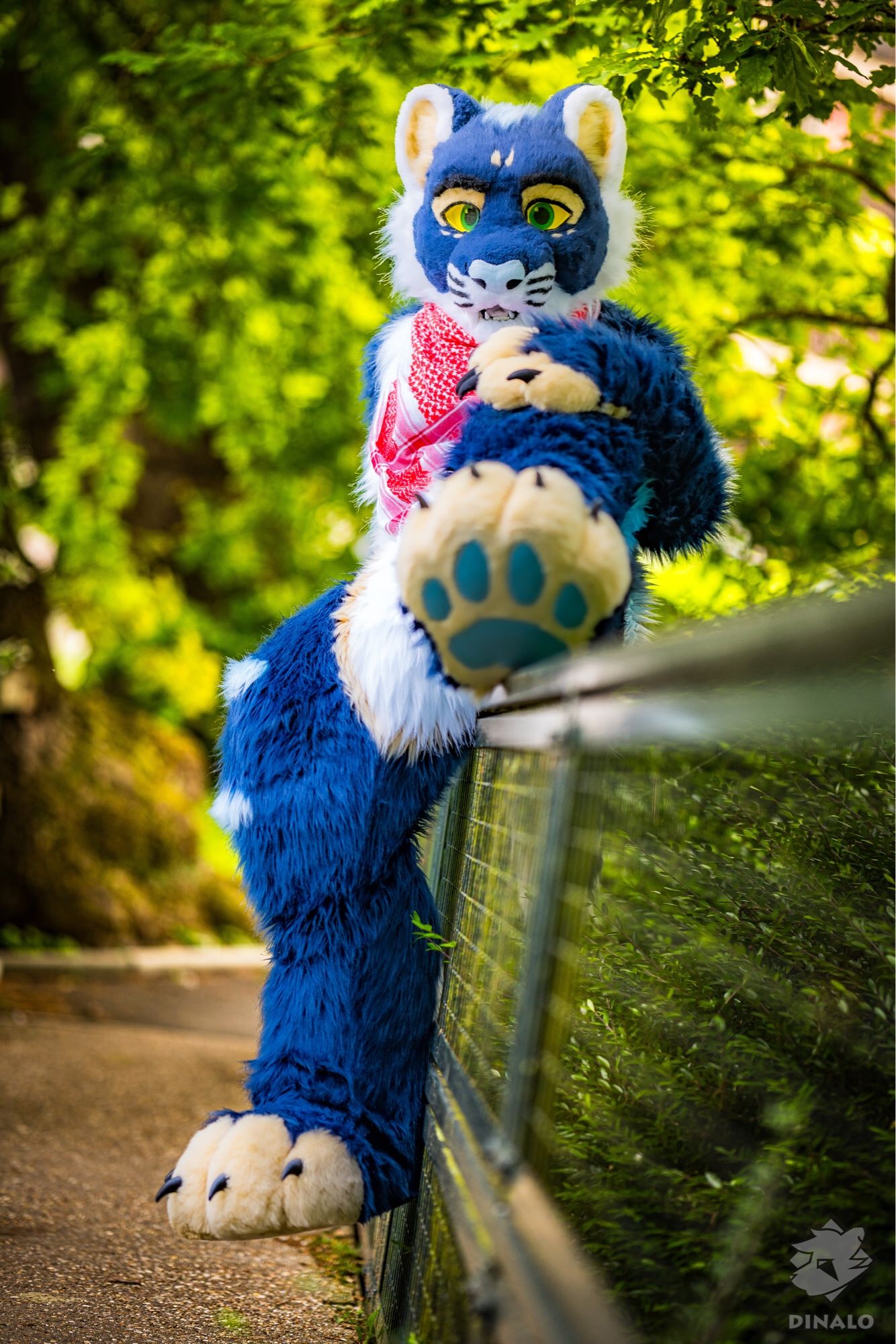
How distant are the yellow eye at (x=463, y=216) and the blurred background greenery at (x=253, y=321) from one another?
530 mm

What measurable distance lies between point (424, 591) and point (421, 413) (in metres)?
0.60

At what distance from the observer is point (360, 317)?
7355mm

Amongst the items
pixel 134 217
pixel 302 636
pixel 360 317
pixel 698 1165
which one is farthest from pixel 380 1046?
pixel 360 317

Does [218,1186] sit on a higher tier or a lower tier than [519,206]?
lower

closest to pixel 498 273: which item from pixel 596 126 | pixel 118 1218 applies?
pixel 596 126

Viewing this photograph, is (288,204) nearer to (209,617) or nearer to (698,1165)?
(209,617)

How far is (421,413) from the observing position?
7.49 ft

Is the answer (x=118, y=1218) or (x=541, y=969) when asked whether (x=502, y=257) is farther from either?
(x=118, y=1218)

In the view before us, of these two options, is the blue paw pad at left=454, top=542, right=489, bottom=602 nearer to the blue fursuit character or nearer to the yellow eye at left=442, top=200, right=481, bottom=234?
the blue fursuit character

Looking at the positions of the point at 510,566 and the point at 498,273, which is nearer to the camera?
the point at 510,566

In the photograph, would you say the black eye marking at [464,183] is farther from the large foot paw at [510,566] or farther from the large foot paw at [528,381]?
the large foot paw at [510,566]

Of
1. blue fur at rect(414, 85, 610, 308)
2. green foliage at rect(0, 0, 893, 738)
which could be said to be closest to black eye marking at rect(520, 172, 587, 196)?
blue fur at rect(414, 85, 610, 308)

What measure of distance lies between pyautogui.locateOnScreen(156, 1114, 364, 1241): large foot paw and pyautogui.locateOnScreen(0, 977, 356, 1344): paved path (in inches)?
21.5

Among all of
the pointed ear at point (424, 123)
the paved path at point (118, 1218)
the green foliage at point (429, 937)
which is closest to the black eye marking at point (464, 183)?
the pointed ear at point (424, 123)
